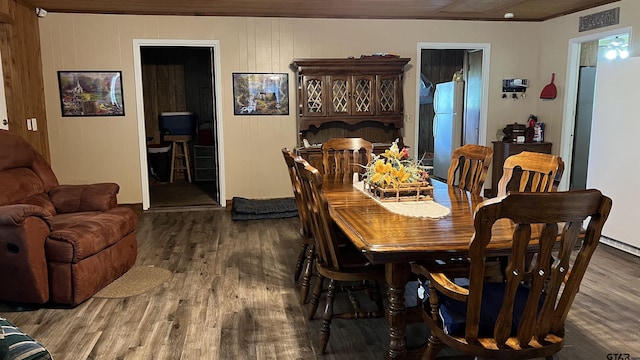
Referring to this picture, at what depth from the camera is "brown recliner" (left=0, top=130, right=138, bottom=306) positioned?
9.78 ft

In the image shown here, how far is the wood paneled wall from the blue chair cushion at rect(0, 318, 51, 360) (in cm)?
394

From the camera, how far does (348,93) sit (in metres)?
5.70

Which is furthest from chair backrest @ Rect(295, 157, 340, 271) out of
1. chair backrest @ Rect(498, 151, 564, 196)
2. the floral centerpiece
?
chair backrest @ Rect(498, 151, 564, 196)

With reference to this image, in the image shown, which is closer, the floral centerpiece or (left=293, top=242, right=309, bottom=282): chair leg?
the floral centerpiece

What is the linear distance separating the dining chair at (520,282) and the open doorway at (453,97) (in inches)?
143

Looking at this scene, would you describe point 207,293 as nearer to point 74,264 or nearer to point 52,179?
point 74,264

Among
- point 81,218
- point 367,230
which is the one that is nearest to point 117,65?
point 81,218

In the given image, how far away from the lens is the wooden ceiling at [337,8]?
5.10m

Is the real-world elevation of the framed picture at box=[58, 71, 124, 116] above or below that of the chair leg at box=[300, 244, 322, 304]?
above

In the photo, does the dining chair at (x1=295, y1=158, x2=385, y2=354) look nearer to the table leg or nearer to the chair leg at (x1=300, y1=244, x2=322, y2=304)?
the table leg

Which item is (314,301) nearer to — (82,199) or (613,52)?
(82,199)

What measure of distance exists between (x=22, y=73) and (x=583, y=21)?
6339 mm

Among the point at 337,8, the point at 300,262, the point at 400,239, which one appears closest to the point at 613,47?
the point at 337,8

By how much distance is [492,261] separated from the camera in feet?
8.59
